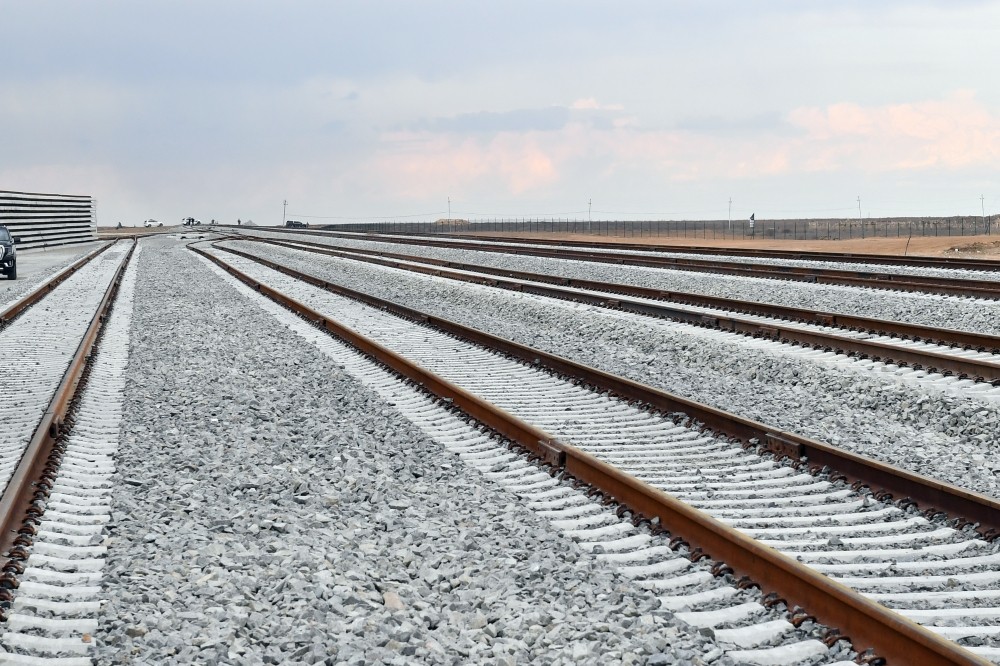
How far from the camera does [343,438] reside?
29.8 feet

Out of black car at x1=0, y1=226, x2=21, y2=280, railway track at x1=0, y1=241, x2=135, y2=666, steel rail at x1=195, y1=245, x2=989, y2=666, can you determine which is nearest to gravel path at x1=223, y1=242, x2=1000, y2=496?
steel rail at x1=195, y1=245, x2=989, y2=666

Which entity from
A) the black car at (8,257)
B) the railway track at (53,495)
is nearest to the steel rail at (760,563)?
the railway track at (53,495)

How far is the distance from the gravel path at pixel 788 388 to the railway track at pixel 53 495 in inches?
233

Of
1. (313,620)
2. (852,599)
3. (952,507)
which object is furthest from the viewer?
(952,507)

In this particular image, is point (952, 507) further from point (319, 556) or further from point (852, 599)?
point (319, 556)

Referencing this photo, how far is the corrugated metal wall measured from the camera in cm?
8219

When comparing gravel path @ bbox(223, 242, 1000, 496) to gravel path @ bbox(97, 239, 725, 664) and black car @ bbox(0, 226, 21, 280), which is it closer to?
gravel path @ bbox(97, 239, 725, 664)

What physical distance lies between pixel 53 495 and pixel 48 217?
297ft

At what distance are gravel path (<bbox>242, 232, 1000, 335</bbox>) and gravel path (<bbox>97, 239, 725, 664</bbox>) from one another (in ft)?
34.3

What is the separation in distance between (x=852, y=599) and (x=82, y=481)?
5722mm

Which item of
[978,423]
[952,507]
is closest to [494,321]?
[978,423]

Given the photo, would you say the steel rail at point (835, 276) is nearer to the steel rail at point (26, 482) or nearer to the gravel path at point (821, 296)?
the gravel path at point (821, 296)

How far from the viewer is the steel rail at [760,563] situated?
13.5ft

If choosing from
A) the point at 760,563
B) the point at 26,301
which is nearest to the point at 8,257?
the point at 26,301
